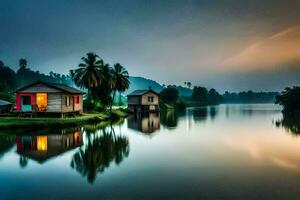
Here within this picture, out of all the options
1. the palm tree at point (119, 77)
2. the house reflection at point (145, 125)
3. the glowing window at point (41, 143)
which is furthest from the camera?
the palm tree at point (119, 77)

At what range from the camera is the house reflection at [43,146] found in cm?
1550

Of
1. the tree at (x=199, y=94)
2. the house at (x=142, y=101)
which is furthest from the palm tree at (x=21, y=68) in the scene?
the tree at (x=199, y=94)

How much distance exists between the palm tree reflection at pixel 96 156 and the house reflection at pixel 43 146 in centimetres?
116

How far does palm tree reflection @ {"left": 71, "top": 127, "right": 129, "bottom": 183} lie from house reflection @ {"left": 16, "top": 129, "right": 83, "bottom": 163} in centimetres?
116

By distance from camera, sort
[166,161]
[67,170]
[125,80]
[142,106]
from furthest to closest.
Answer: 1. [142,106]
2. [125,80]
3. [166,161]
4. [67,170]

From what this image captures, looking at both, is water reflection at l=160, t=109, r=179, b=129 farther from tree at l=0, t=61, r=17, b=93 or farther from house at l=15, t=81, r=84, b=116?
tree at l=0, t=61, r=17, b=93

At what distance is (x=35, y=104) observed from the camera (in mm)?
33562

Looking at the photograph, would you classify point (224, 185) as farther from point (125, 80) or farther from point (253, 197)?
point (125, 80)

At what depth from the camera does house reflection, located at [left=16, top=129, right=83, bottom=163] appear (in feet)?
50.8

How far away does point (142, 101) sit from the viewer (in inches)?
2451

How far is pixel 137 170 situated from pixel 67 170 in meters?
3.11

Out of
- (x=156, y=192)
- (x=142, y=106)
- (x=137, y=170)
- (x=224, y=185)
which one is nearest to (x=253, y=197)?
(x=224, y=185)

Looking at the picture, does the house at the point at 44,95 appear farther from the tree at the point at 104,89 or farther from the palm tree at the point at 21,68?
the palm tree at the point at 21,68

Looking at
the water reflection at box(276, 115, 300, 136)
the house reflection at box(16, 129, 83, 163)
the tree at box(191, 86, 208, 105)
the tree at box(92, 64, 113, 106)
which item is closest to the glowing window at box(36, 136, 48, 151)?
the house reflection at box(16, 129, 83, 163)
